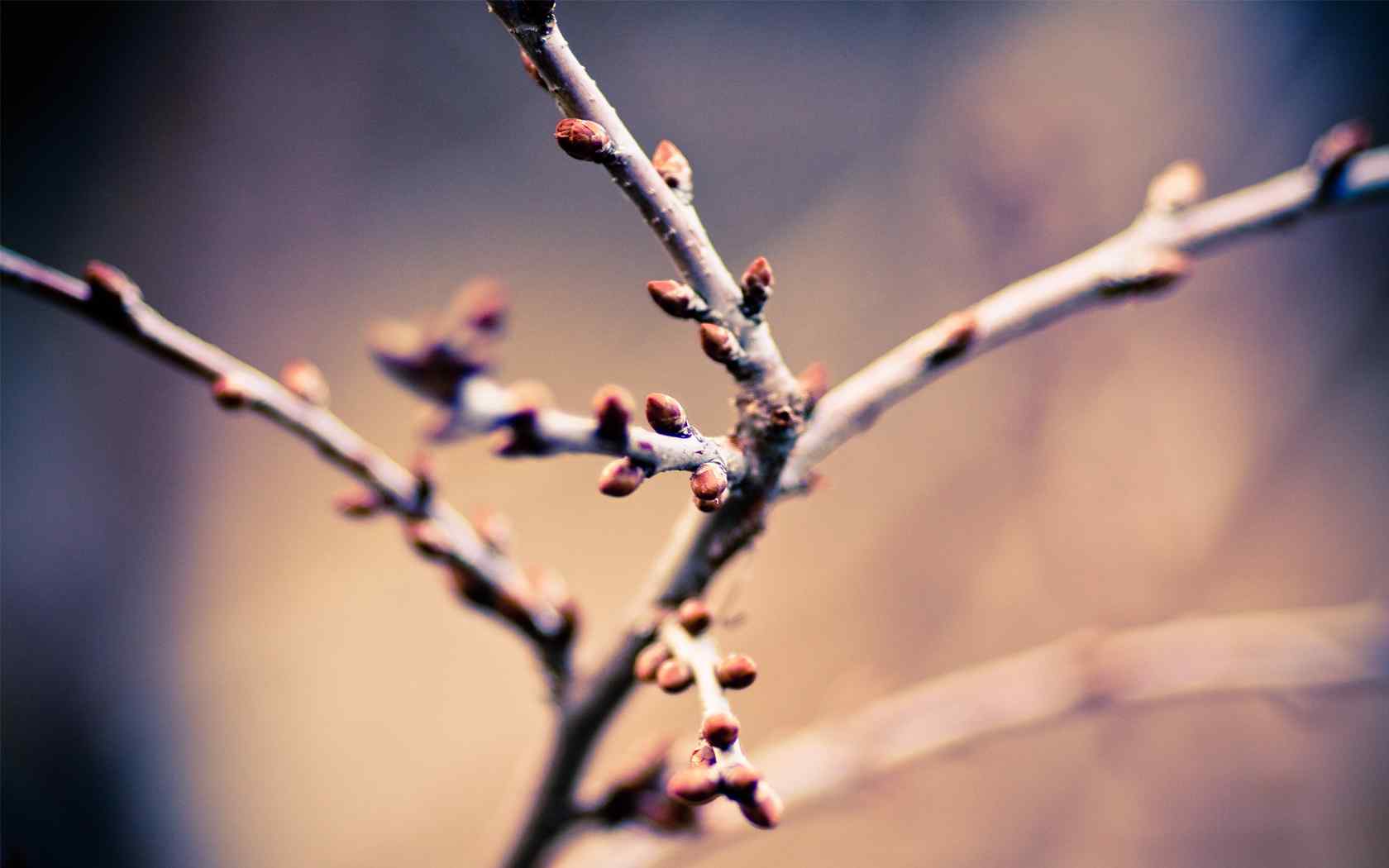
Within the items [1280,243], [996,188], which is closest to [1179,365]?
[1280,243]

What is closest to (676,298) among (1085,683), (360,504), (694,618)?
(694,618)

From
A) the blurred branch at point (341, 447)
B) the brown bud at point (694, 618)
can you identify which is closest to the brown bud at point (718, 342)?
the brown bud at point (694, 618)

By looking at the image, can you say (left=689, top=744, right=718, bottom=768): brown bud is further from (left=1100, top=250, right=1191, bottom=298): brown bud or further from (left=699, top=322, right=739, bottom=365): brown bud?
(left=1100, top=250, right=1191, bottom=298): brown bud

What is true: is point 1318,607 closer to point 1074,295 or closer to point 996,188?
point 996,188

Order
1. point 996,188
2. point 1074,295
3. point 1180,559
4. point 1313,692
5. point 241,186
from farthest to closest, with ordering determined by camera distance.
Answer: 1. point 1180,559
2. point 241,186
3. point 996,188
4. point 1313,692
5. point 1074,295

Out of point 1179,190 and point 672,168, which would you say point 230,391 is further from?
point 1179,190

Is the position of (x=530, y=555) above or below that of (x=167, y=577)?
above

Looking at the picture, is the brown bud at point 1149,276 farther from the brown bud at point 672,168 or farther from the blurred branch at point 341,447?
the blurred branch at point 341,447
